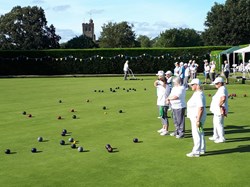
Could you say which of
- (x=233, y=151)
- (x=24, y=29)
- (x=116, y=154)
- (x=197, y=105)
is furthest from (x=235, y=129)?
(x=24, y=29)

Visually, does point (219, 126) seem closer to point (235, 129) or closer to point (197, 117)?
point (197, 117)

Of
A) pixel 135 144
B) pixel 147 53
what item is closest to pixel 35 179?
pixel 135 144

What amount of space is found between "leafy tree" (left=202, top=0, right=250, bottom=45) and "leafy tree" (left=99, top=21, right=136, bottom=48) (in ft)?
106

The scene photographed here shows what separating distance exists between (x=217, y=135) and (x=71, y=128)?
17.1 feet

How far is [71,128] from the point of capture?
1426 centimetres

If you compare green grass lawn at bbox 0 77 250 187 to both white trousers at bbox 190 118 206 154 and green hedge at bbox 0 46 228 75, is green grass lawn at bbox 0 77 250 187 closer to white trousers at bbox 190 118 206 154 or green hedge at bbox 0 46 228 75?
white trousers at bbox 190 118 206 154

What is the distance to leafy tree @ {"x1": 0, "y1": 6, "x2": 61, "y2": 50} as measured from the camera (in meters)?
94.8

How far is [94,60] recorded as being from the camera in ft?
180

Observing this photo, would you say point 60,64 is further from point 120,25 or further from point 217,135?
point 120,25

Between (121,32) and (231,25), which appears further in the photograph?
(121,32)

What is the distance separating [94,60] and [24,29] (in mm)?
47383

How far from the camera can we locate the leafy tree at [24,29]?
94750 millimetres

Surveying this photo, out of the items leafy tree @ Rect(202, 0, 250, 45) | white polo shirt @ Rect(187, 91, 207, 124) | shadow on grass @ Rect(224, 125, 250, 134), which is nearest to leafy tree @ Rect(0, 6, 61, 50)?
leafy tree @ Rect(202, 0, 250, 45)

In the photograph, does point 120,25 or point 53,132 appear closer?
point 53,132
